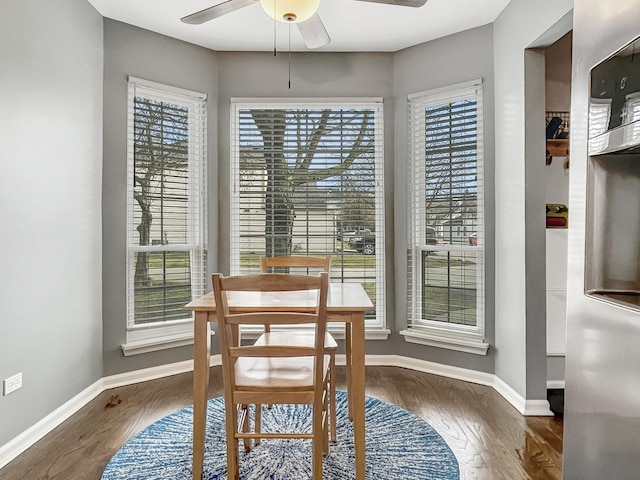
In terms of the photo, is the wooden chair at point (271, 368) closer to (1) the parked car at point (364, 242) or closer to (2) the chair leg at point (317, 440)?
(2) the chair leg at point (317, 440)

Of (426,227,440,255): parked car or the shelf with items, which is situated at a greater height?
the shelf with items

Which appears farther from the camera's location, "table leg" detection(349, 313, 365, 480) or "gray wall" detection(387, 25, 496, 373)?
"gray wall" detection(387, 25, 496, 373)

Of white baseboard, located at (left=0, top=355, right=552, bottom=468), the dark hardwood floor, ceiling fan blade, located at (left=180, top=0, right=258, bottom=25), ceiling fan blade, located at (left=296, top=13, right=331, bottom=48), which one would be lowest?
the dark hardwood floor

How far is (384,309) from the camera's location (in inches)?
140

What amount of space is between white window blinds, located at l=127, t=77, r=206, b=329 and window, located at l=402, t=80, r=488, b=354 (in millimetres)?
1784

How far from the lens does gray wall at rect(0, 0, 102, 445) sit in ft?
6.95

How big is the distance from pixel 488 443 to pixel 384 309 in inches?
58.2

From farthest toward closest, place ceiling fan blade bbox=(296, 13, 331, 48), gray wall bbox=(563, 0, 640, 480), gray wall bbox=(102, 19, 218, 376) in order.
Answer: gray wall bbox=(102, 19, 218, 376) → ceiling fan blade bbox=(296, 13, 331, 48) → gray wall bbox=(563, 0, 640, 480)

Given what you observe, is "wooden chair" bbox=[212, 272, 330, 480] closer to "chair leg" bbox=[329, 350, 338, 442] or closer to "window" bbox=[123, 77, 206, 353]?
"chair leg" bbox=[329, 350, 338, 442]

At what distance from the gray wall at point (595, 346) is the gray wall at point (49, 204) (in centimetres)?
253

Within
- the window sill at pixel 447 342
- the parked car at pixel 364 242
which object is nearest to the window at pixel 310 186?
the parked car at pixel 364 242

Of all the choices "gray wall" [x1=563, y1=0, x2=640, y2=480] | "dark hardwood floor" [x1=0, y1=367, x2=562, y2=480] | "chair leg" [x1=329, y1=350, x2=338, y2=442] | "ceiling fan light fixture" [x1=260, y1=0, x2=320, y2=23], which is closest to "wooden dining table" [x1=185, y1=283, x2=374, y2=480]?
"chair leg" [x1=329, y1=350, x2=338, y2=442]

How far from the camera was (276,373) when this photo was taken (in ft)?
6.08

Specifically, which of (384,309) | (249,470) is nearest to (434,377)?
(384,309)
